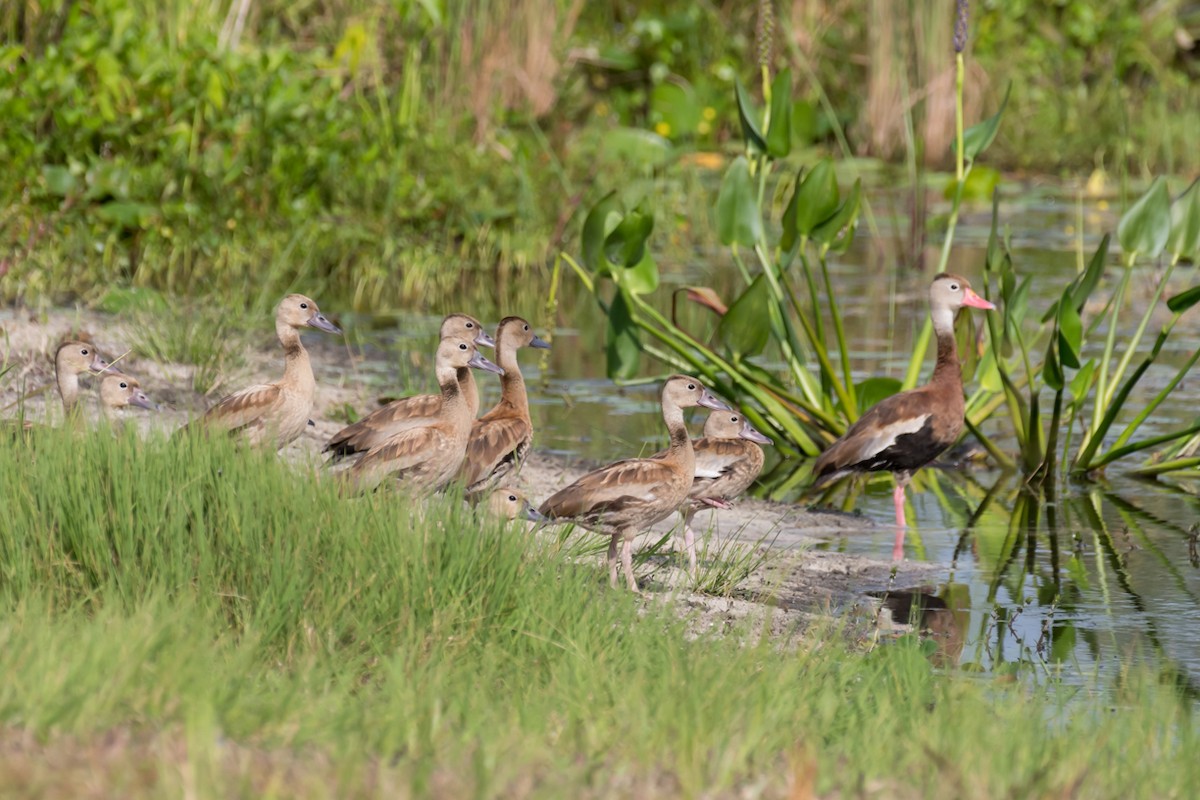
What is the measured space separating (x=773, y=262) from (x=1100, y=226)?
29.6ft

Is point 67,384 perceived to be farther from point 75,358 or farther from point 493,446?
point 493,446

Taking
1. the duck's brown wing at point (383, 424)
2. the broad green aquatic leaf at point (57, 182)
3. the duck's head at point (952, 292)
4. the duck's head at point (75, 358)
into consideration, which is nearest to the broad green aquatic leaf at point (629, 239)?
the duck's head at point (952, 292)

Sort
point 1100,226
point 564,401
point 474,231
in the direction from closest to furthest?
point 564,401
point 474,231
point 1100,226

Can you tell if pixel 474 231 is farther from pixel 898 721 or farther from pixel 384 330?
pixel 898 721

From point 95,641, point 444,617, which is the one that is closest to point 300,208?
point 444,617

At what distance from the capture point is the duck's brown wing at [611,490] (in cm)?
609

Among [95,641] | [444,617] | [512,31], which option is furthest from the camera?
[512,31]

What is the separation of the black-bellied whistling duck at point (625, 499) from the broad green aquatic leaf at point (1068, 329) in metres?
2.12

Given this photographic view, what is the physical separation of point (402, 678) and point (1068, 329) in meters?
4.48

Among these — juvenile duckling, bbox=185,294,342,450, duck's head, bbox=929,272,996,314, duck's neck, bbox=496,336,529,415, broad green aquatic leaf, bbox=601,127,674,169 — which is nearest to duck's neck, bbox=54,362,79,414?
juvenile duckling, bbox=185,294,342,450

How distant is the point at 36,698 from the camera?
12.0 ft

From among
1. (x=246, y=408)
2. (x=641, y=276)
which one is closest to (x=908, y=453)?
(x=641, y=276)

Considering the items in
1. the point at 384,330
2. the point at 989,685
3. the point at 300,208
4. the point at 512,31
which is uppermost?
the point at 512,31

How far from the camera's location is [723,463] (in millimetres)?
7055
